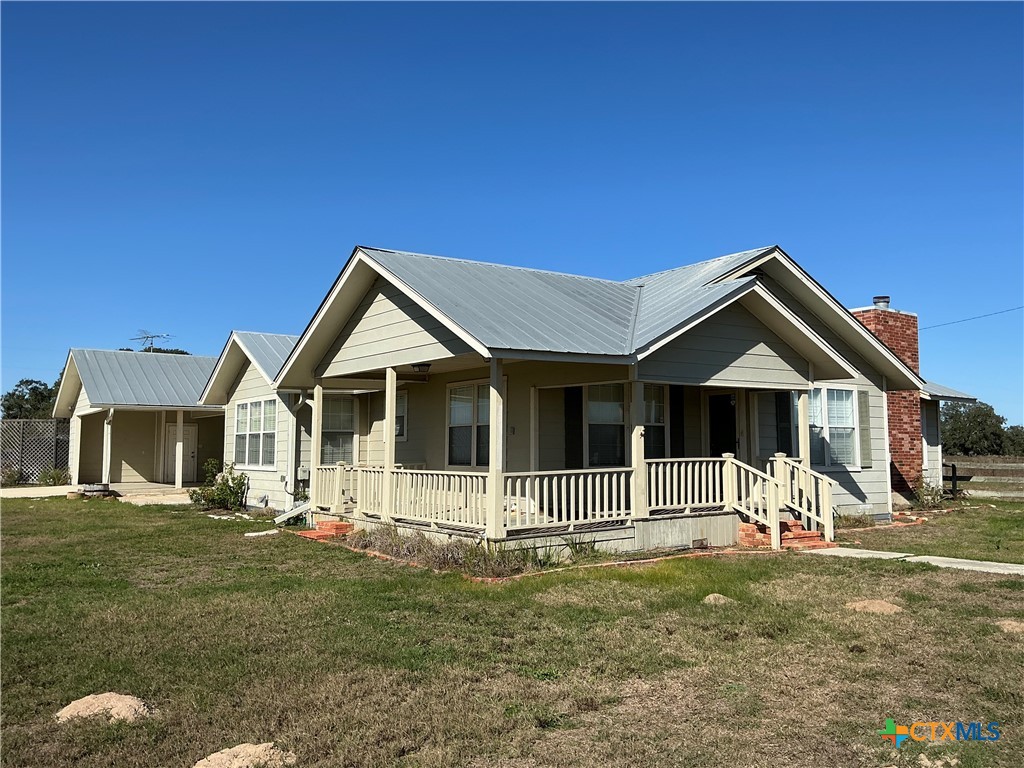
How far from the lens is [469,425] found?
15398 millimetres

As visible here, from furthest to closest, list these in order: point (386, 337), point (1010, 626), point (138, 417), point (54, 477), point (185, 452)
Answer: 1. point (54, 477)
2. point (185, 452)
3. point (138, 417)
4. point (386, 337)
5. point (1010, 626)

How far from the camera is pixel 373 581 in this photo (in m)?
10.2

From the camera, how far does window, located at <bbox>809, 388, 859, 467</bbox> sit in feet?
57.7

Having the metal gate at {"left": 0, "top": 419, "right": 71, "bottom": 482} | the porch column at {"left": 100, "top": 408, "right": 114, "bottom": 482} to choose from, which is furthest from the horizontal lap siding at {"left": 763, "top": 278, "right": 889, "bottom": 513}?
the metal gate at {"left": 0, "top": 419, "right": 71, "bottom": 482}

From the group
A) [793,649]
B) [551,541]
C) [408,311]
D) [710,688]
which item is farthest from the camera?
[408,311]

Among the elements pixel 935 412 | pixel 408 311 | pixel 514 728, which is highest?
pixel 408 311

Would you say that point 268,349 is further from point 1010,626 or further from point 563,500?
point 1010,626

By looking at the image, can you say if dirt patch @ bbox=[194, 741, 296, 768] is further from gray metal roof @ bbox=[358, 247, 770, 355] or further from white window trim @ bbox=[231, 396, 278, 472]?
white window trim @ bbox=[231, 396, 278, 472]

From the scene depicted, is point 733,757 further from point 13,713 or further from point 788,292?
point 788,292

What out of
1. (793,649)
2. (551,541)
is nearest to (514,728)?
(793,649)

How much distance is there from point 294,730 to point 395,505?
842 cm

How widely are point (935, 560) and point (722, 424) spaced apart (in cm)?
507

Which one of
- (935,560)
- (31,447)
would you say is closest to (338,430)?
(935,560)

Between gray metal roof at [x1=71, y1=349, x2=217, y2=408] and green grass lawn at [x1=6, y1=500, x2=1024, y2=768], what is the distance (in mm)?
16403
